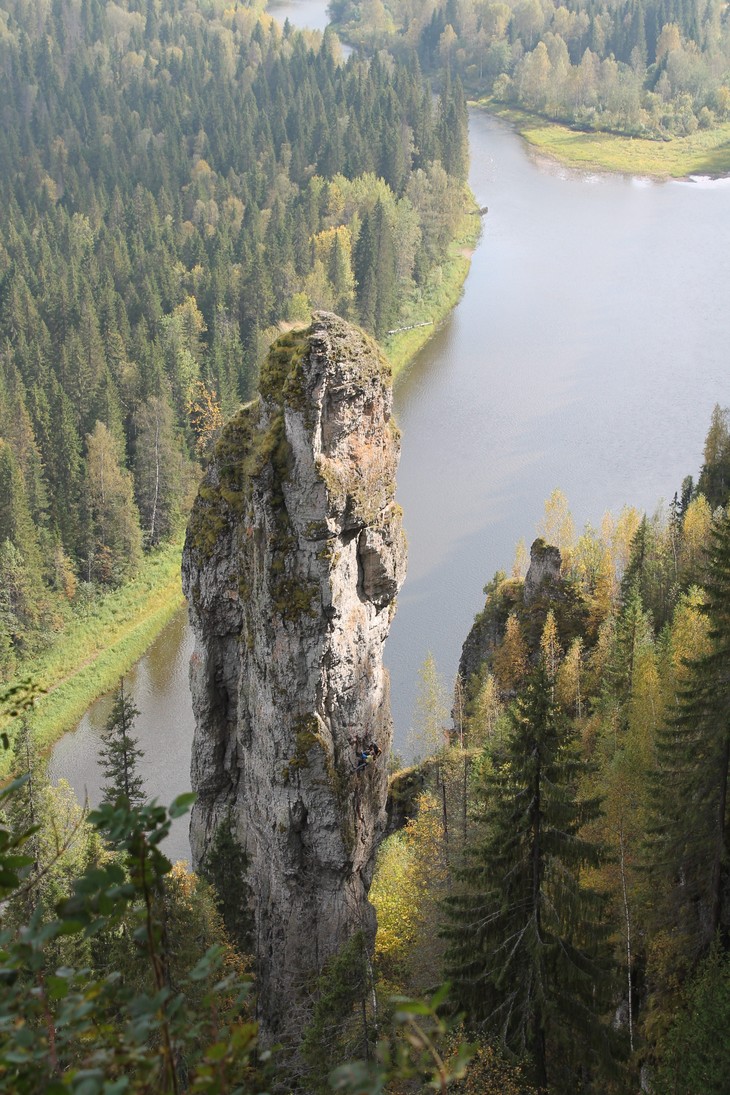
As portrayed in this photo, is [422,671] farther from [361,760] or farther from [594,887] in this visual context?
[594,887]

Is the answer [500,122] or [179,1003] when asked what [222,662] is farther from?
[500,122]

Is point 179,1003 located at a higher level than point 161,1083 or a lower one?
higher

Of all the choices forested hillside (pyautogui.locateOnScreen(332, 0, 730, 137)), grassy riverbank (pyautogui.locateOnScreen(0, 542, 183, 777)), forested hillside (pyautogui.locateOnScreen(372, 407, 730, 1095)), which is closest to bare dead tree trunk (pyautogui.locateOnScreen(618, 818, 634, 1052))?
forested hillside (pyautogui.locateOnScreen(372, 407, 730, 1095))

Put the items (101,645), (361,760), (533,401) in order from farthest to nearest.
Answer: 1. (533,401)
2. (101,645)
3. (361,760)

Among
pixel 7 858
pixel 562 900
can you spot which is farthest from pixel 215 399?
pixel 7 858

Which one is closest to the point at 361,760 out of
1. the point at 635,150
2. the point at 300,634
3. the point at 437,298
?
the point at 300,634

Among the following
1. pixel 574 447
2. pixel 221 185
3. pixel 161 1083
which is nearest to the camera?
pixel 161 1083
